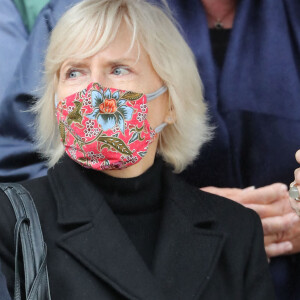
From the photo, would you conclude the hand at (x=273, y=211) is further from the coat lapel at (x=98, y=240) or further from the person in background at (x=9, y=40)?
the person in background at (x=9, y=40)

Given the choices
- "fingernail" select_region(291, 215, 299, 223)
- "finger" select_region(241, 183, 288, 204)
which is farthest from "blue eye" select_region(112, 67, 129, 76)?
"fingernail" select_region(291, 215, 299, 223)

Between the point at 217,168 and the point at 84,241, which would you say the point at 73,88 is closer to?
the point at 84,241

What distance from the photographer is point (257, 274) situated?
3.28 metres

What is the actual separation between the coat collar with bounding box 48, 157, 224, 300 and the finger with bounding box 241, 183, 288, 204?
0.38 m

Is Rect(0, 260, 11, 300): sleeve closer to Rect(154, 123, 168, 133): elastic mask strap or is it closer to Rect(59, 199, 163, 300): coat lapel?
Rect(59, 199, 163, 300): coat lapel

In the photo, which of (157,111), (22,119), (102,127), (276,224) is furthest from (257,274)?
(22,119)

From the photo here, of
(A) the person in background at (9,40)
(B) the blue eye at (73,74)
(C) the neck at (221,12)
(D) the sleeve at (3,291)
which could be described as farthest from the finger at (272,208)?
(D) the sleeve at (3,291)

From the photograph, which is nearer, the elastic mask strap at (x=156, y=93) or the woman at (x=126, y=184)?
the woman at (x=126, y=184)

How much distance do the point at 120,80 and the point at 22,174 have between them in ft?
2.27

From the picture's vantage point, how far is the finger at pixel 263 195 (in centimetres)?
368

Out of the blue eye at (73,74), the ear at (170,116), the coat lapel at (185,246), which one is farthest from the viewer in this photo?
the ear at (170,116)

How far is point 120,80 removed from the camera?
3.14 metres

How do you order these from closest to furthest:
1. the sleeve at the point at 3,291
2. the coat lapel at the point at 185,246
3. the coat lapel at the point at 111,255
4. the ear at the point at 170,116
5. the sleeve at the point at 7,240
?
1. the sleeve at the point at 3,291
2. the sleeve at the point at 7,240
3. the coat lapel at the point at 111,255
4. the coat lapel at the point at 185,246
5. the ear at the point at 170,116

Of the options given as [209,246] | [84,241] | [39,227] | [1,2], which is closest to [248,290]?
[209,246]
